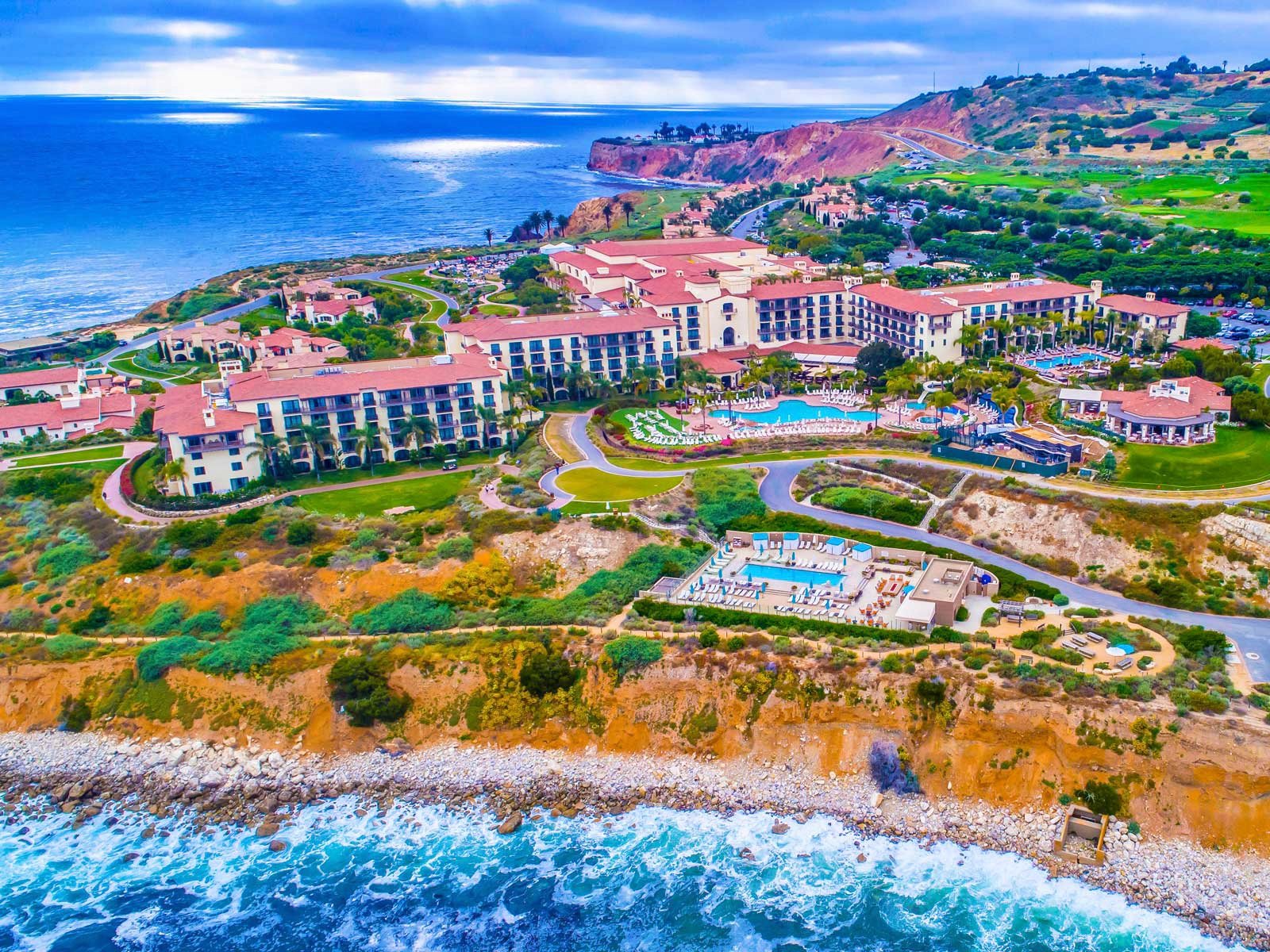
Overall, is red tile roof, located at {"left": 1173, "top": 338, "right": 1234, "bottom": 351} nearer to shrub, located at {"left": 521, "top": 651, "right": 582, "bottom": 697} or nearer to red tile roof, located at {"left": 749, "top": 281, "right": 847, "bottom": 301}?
red tile roof, located at {"left": 749, "top": 281, "right": 847, "bottom": 301}

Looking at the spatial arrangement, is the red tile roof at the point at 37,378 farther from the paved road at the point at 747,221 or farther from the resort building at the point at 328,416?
the paved road at the point at 747,221

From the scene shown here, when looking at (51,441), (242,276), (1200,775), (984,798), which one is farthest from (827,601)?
(242,276)

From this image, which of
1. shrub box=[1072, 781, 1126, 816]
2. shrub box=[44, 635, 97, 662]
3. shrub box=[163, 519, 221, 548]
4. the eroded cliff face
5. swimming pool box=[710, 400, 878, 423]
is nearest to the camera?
the eroded cliff face

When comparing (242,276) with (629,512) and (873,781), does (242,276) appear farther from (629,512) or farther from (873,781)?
(873,781)

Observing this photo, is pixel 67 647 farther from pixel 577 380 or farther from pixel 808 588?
pixel 577 380

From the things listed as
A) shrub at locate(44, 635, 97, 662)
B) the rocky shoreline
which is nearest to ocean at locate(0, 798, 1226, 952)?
the rocky shoreline

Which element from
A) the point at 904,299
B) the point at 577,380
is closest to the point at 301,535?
the point at 577,380
